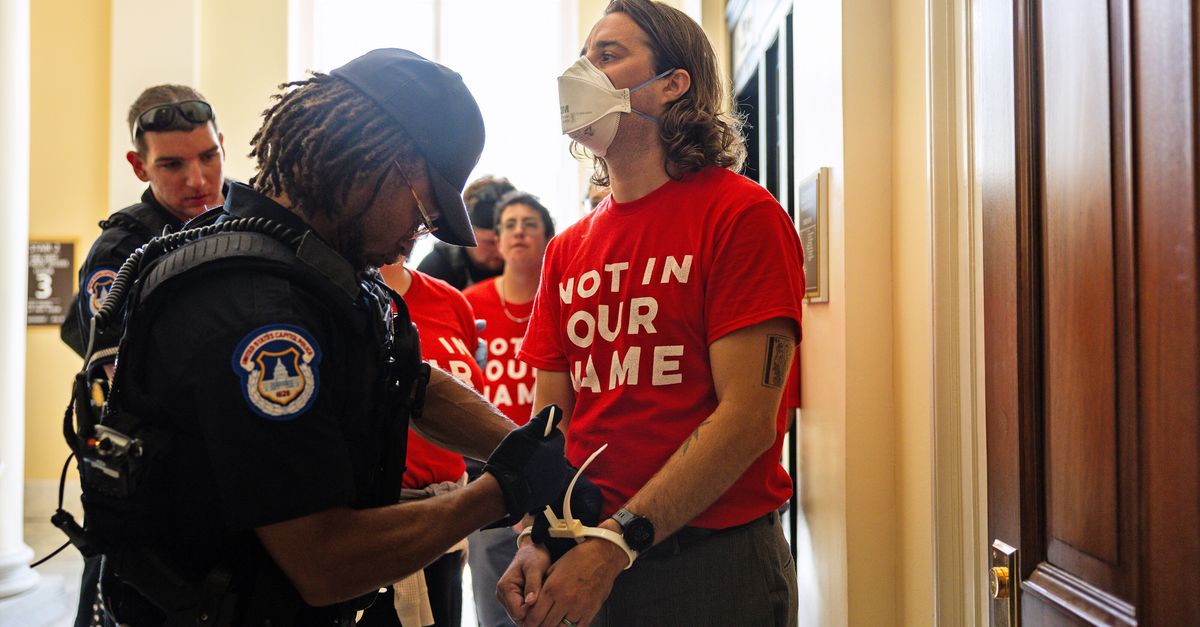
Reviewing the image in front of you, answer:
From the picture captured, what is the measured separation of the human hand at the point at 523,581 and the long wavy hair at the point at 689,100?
2.24 feet

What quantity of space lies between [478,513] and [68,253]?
21.4 feet

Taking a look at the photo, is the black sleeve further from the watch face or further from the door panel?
the door panel

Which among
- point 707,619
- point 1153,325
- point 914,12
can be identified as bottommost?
point 707,619

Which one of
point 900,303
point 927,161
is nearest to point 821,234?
point 900,303

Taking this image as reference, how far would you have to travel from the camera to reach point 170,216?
216 centimetres

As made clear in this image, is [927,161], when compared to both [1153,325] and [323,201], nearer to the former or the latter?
[1153,325]

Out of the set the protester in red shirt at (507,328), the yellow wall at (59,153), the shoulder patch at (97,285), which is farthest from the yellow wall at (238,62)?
the shoulder patch at (97,285)

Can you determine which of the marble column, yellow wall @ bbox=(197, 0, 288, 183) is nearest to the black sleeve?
the marble column

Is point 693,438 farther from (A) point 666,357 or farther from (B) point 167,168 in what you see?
(B) point 167,168

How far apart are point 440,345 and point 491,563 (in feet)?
2.46

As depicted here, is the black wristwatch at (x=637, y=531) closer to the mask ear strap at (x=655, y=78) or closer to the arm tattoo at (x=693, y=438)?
the arm tattoo at (x=693, y=438)

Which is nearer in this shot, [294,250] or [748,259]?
[294,250]

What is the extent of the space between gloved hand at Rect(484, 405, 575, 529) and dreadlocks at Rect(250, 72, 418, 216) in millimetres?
380

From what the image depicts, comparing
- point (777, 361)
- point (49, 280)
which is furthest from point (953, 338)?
point (49, 280)
